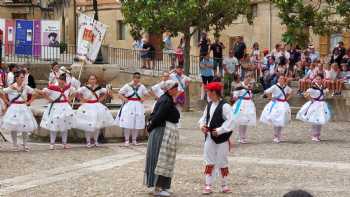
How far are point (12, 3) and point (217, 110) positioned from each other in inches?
1889

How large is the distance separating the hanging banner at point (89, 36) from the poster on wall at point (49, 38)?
16.5m

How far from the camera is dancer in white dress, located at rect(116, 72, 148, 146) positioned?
54.5ft

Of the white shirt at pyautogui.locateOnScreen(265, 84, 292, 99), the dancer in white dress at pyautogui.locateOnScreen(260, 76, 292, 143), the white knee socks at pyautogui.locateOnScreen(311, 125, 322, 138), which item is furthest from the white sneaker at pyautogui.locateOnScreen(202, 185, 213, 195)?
the white knee socks at pyautogui.locateOnScreen(311, 125, 322, 138)

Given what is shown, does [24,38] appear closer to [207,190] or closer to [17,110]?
[17,110]

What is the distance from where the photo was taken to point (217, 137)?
37.2ft

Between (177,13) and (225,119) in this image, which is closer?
(225,119)

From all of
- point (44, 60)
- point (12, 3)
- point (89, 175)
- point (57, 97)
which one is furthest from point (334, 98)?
point (12, 3)

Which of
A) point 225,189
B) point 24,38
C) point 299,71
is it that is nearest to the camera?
point 225,189

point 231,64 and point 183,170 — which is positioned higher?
point 231,64

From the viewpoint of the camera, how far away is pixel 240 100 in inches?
704

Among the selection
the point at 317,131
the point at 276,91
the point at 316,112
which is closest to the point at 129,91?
the point at 276,91

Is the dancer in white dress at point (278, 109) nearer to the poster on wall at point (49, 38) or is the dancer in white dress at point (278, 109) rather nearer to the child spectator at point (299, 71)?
the child spectator at point (299, 71)

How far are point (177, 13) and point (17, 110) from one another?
9868mm

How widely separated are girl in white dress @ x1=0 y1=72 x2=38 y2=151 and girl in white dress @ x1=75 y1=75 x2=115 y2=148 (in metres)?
1.09
